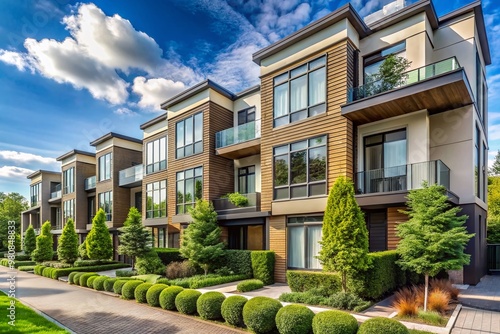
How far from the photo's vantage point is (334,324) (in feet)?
22.2

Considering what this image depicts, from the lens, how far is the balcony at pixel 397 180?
11727 mm

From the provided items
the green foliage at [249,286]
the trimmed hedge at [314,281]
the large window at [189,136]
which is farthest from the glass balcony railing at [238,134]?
the trimmed hedge at [314,281]

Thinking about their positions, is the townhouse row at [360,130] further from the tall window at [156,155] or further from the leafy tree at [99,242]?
the leafy tree at [99,242]

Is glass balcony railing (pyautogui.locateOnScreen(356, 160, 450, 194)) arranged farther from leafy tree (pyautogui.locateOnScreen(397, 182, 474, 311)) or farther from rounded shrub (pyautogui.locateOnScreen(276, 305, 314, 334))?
rounded shrub (pyautogui.locateOnScreen(276, 305, 314, 334))

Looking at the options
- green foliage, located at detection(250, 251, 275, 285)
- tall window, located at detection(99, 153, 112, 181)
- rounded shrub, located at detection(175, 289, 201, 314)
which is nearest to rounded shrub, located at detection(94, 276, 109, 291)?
rounded shrub, located at detection(175, 289, 201, 314)

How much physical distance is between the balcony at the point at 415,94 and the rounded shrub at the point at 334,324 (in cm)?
833

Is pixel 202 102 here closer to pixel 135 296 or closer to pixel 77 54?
pixel 77 54

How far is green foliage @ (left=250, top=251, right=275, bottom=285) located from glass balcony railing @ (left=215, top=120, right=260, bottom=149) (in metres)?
6.20

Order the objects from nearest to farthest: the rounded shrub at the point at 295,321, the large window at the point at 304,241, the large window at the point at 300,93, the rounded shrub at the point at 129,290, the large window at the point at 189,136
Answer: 1. the rounded shrub at the point at 295,321
2. the rounded shrub at the point at 129,290
3. the large window at the point at 304,241
4. the large window at the point at 300,93
5. the large window at the point at 189,136

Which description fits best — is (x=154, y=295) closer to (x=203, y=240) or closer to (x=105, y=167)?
(x=203, y=240)

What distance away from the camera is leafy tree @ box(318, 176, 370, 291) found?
9.70m

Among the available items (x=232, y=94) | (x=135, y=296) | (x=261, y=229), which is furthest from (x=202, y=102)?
(x=135, y=296)

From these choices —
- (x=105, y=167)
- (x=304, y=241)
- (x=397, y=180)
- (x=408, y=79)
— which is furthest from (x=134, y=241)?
(x=408, y=79)

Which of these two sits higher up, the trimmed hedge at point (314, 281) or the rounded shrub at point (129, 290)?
the trimmed hedge at point (314, 281)
